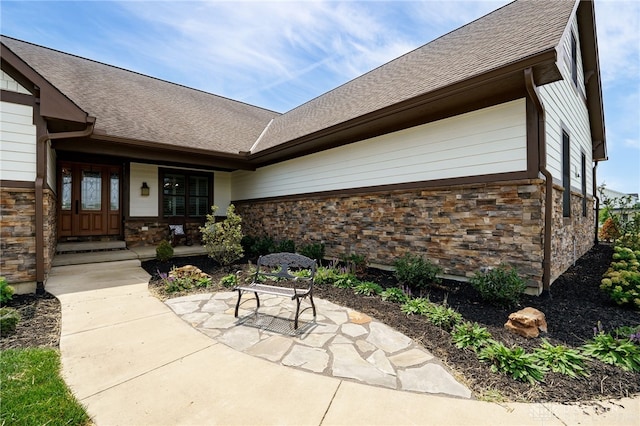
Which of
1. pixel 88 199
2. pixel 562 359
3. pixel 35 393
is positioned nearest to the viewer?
pixel 35 393

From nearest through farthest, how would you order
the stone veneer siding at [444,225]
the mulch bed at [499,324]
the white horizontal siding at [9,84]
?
the mulch bed at [499,324], the stone veneer siding at [444,225], the white horizontal siding at [9,84]

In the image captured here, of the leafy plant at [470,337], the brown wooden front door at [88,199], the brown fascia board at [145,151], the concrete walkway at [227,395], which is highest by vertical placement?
the brown fascia board at [145,151]

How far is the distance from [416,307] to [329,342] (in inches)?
64.5

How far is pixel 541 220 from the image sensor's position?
178 inches

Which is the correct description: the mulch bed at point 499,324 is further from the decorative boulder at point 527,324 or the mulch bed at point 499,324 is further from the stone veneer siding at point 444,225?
the stone veneer siding at point 444,225

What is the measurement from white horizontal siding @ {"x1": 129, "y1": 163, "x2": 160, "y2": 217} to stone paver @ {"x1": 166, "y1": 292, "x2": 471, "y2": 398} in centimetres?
640

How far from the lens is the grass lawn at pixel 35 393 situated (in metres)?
2.04

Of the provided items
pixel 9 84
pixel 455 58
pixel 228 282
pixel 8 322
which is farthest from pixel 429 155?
pixel 9 84

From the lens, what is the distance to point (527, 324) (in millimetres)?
3463

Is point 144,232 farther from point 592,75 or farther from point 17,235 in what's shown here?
point 592,75

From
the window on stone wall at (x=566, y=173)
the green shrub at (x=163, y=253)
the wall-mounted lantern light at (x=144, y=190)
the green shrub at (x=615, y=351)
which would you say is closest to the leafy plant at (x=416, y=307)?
the green shrub at (x=615, y=351)

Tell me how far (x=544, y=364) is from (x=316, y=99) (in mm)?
10963

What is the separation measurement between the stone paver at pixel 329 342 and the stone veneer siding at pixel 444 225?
7.93ft

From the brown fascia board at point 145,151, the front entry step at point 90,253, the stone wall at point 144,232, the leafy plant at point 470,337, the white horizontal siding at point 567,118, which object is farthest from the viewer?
the stone wall at point 144,232
